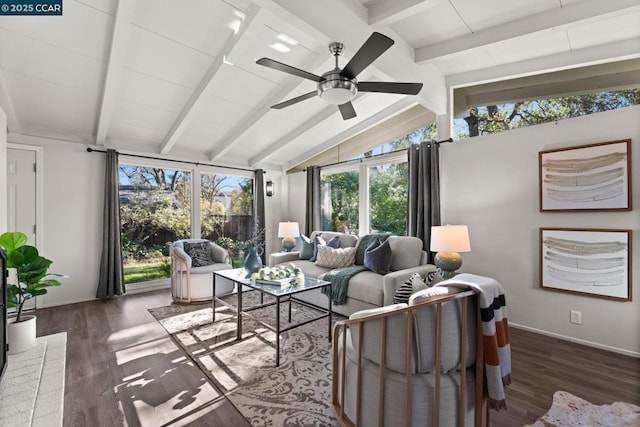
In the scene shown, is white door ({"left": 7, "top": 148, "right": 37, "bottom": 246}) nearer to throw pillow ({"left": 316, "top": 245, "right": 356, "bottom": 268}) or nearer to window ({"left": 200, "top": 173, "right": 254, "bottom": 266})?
window ({"left": 200, "top": 173, "right": 254, "bottom": 266})

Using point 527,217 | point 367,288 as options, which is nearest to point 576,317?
point 527,217

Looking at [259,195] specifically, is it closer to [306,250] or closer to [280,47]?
[306,250]

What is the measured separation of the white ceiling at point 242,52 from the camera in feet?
7.57

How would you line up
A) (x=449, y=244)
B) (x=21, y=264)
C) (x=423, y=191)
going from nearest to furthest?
(x=21, y=264) < (x=449, y=244) < (x=423, y=191)

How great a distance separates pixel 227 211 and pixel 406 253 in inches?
143

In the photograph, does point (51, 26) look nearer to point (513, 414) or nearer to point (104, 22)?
point (104, 22)

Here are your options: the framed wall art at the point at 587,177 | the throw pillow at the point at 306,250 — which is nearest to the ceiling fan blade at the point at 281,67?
the framed wall art at the point at 587,177

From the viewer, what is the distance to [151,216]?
4.81 metres

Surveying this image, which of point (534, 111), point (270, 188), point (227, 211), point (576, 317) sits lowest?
point (576, 317)

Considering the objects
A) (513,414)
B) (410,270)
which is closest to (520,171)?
(410,270)

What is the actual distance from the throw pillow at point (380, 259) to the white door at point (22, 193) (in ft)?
14.5

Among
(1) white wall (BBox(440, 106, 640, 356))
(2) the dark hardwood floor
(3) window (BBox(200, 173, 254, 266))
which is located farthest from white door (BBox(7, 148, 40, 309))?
(1) white wall (BBox(440, 106, 640, 356))

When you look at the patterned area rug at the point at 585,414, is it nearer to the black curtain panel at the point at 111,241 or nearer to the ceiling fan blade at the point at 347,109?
the ceiling fan blade at the point at 347,109

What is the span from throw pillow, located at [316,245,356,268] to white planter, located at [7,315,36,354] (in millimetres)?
3060
